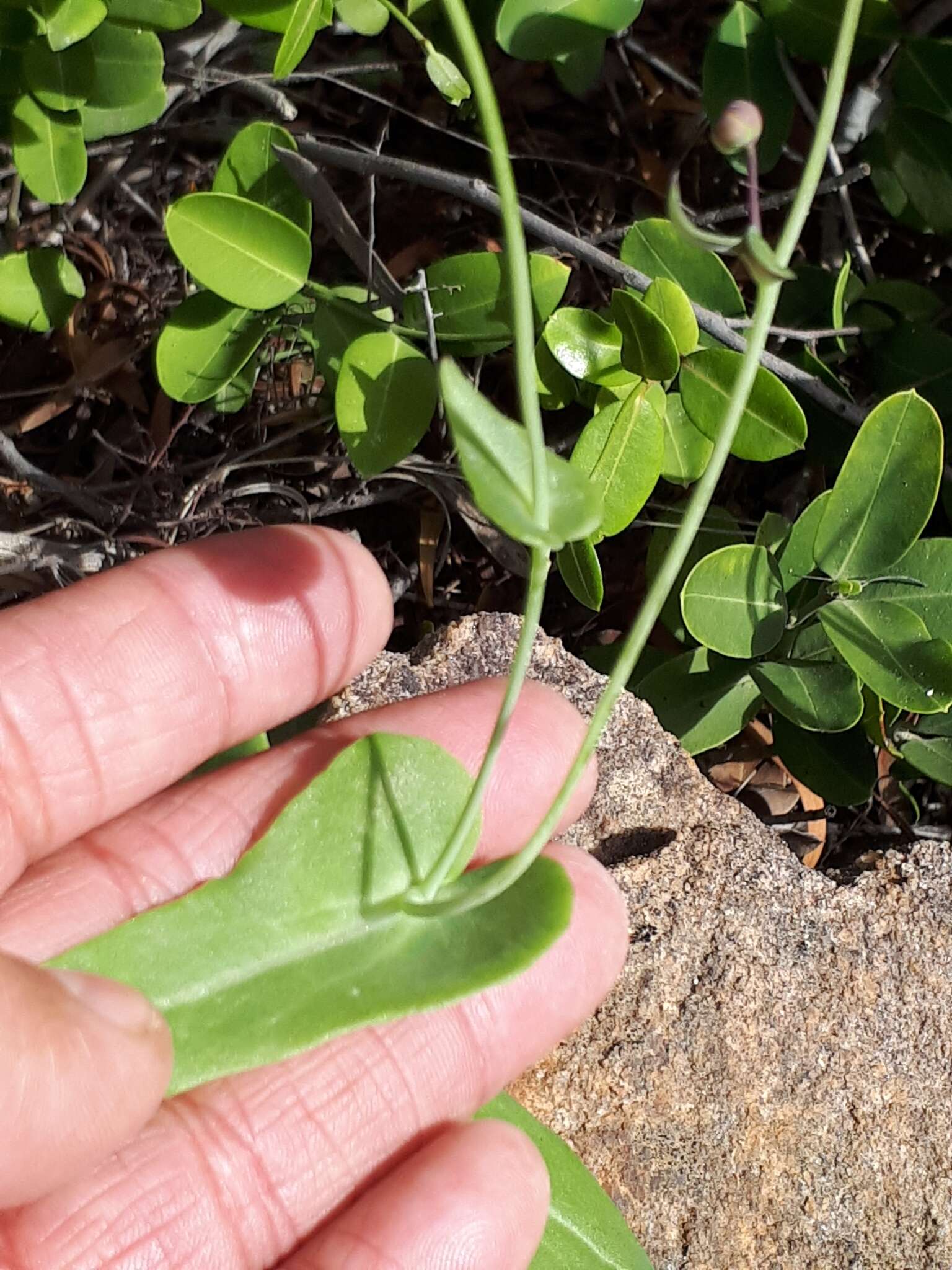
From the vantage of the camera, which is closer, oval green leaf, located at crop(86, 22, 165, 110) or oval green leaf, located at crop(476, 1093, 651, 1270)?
oval green leaf, located at crop(476, 1093, 651, 1270)


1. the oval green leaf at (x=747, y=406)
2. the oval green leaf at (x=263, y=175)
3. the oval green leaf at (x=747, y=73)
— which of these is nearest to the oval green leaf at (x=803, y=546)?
the oval green leaf at (x=747, y=406)

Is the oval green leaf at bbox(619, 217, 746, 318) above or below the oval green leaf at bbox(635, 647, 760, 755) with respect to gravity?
above

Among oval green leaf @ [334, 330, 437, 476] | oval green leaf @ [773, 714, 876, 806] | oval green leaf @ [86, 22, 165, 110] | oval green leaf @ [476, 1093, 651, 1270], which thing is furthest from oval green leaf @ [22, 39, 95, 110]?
oval green leaf @ [476, 1093, 651, 1270]

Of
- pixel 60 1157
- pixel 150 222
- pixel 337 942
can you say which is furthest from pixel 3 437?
pixel 60 1157

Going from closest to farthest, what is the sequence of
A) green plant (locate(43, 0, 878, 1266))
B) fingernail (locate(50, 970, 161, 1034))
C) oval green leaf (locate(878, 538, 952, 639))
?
fingernail (locate(50, 970, 161, 1034)) → green plant (locate(43, 0, 878, 1266)) → oval green leaf (locate(878, 538, 952, 639))

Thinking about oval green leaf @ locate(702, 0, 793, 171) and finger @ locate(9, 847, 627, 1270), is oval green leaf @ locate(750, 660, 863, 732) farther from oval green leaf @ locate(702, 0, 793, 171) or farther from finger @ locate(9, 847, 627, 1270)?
oval green leaf @ locate(702, 0, 793, 171)

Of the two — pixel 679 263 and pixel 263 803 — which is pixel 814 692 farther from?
pixel 263 803

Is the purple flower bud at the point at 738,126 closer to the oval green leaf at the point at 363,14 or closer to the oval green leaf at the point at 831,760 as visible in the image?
the oval green leaf at the point at 363,14
